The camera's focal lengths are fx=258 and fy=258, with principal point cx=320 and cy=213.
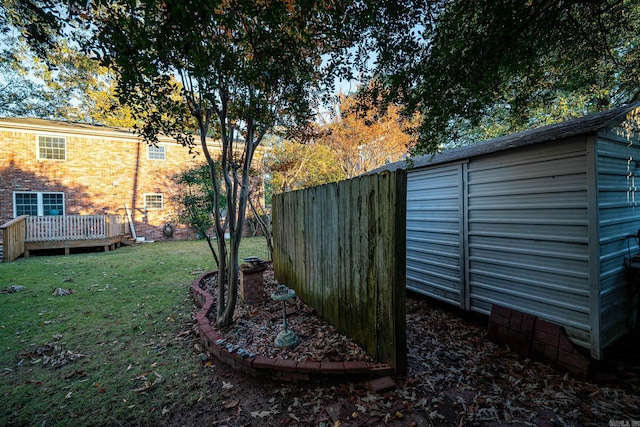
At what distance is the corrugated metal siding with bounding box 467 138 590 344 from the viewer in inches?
109

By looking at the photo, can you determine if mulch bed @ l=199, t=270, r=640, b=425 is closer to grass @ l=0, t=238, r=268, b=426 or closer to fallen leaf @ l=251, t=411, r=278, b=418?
fallen leaf @ l=251, t=411, r=278, b=418

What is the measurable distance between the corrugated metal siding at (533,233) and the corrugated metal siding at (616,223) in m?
0.19

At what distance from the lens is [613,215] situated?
289 cm

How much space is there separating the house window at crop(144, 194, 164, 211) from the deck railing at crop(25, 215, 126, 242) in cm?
215

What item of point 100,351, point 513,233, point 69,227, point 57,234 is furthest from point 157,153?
point 513,233

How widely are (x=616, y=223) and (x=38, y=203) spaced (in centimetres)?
1850

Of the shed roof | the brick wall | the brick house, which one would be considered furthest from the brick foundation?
the brick wall

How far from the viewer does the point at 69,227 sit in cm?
1060

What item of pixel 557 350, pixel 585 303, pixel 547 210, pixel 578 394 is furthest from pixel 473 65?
pixel 578 394

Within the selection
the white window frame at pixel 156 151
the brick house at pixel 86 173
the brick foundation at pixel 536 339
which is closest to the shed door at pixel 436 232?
the brick foundation at pixel 536 339

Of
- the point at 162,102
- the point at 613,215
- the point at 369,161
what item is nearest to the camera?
the point at 613,215

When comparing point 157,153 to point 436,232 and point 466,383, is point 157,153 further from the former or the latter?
point 466,383

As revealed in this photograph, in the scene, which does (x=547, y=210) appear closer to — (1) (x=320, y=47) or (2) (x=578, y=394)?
(2) (x=578, y=394)

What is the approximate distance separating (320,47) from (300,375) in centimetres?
437
